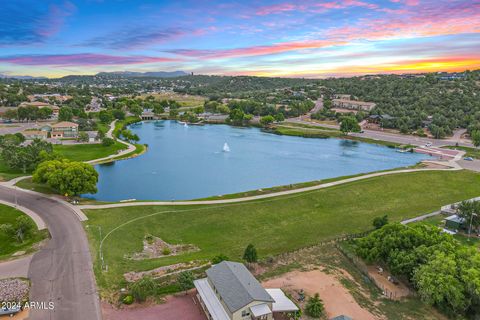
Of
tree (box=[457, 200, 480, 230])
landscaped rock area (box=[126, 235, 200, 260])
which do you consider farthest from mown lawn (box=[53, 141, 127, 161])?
tree (box=[457, 200, 480, 230])

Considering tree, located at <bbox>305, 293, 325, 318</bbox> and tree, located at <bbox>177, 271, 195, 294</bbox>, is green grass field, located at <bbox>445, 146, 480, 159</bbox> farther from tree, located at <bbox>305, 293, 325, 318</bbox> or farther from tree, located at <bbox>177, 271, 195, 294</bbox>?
tree, located at <bbox>177, 271, 195, 294</bbox>

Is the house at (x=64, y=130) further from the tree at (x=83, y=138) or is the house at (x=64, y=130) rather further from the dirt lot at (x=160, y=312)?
the dirt lot at (x=160, y=312)

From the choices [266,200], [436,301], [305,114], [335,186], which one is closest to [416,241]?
[436,301]

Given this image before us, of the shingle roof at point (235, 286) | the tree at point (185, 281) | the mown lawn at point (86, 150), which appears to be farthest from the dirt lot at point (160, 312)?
the mown lawn at point (86, 150)

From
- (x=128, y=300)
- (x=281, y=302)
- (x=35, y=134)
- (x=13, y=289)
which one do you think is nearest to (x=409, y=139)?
(x=281, y=302)

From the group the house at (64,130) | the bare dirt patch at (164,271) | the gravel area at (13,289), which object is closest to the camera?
the gravel area at (13,289)

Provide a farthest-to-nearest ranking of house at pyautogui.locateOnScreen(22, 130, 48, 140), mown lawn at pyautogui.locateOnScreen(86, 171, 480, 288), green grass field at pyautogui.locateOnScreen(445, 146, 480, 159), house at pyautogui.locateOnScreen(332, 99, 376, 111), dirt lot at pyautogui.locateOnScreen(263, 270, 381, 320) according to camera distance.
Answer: house at pyautogui.locateOnScreen(332, 99, 376, 111)
house at pyautogui.locateOnScreen(22, 130, 48, 140)
green grass field at pyautogui.locateOnScreen(445, 146, 480, 159)
mown lawn at pyautogui.locateOnScreen(86, 171, 480, 288)
dirt lot at pyautogui.locateOnScreen(263, 270, 381, 320)
